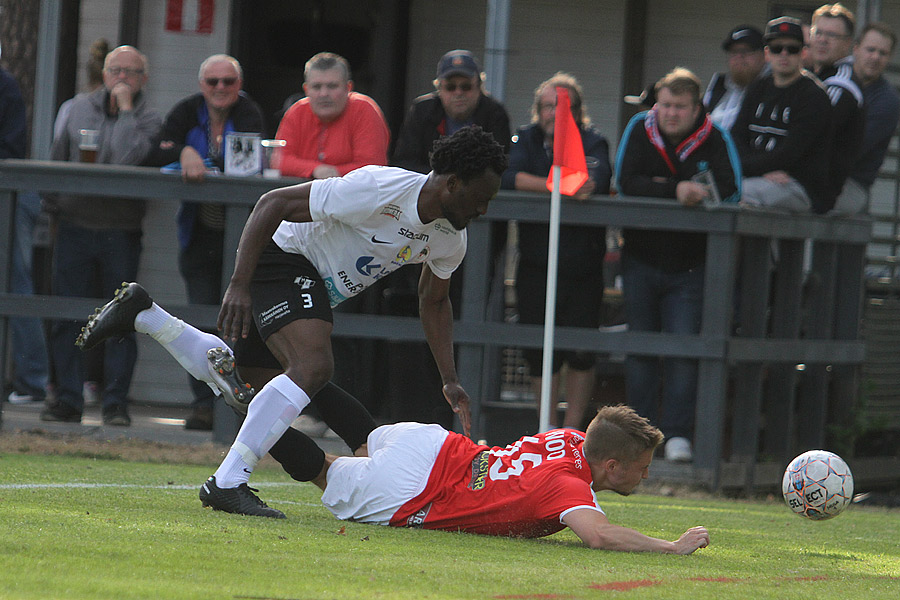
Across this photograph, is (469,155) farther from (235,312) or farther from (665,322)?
(665,322)

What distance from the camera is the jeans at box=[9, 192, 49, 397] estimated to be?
916 centimetres

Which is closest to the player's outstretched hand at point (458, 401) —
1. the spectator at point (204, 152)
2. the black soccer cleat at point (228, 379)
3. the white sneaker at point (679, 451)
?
the black soccer cleat at point (228, 379)

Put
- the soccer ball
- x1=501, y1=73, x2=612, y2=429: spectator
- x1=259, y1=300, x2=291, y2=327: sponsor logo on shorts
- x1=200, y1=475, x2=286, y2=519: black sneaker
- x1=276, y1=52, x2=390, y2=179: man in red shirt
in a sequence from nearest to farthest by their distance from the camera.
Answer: x1=200, y1=475, x2=286, y2=519: black sneaker, x1=259, y1=300, x2=291, y2=327: sponsor logo on shorts, the soccer ball, x1=276, y1=52, x2=390, y2=179: man in red shirt, x1=501, y1=73, x2=612, y2=429: spectator

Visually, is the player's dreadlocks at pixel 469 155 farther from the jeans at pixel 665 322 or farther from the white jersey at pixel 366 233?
the jeans at pixel 665 322

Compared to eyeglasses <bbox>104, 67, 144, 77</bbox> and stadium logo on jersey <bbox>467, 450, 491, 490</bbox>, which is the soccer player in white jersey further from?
eyeglasses <bbox>104, 67, 144, 77</bbox>

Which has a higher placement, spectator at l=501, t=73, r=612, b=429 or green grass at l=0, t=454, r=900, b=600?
spectator at l=501, t=73, r=612, b=429

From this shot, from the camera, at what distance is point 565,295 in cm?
868

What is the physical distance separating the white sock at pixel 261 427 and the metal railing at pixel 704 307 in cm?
350

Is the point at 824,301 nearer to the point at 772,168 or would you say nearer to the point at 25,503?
the point at 772,168

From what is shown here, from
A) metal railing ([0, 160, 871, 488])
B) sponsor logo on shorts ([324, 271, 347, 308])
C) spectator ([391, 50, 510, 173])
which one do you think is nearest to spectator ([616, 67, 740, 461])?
metal railing ([0, 160, 871, 488])

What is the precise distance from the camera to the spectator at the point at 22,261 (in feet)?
30.0

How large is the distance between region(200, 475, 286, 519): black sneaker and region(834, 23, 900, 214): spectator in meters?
5.86

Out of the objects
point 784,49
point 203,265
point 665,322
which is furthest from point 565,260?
point 203,265

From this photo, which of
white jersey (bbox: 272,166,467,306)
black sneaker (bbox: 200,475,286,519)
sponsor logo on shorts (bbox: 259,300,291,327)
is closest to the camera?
black sneaker (bbox: 200,475,286,519)
